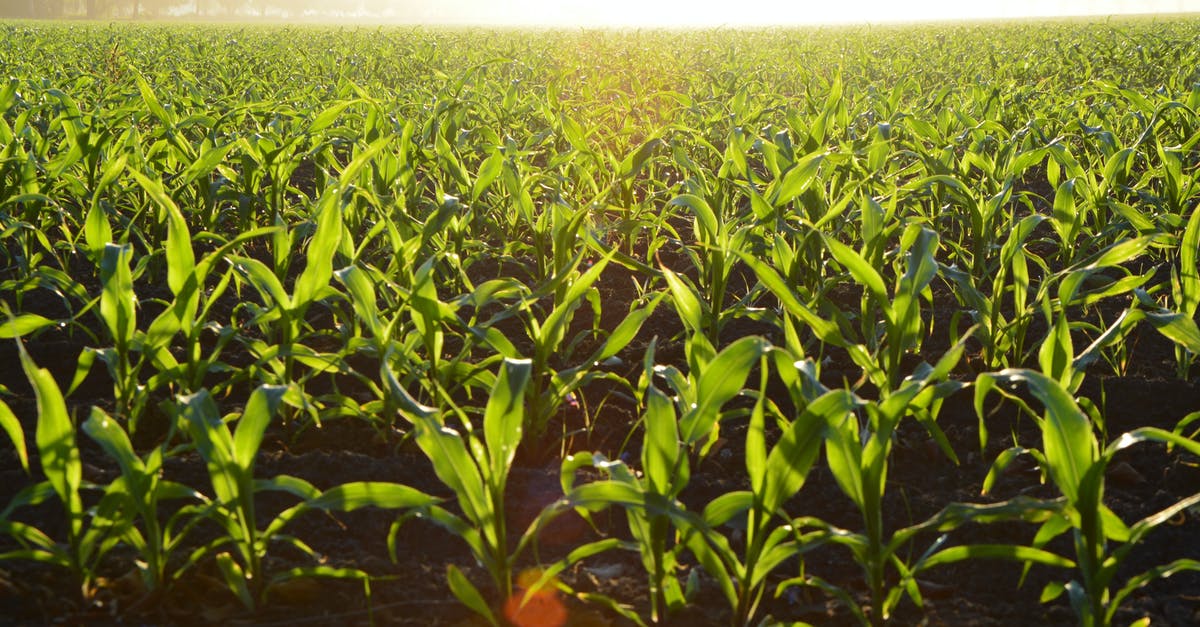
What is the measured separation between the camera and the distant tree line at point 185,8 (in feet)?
215

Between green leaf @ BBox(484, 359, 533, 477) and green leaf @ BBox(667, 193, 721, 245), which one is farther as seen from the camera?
green leaf @ BBox(667, 193, 721, 245)

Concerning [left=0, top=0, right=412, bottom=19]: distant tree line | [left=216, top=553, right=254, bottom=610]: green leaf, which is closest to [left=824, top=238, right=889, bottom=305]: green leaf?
[left=216, top=553, right=254, bottom=610]: green leaf

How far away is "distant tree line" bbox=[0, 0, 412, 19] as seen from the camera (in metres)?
65.4

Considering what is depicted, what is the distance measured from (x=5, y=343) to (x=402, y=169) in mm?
1284

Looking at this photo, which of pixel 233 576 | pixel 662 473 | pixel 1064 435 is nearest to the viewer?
pixel 1064 435

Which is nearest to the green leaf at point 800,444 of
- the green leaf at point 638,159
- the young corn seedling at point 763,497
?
the young corn seedling at point 763,497

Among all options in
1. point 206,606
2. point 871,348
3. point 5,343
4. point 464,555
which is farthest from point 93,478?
point 871,348

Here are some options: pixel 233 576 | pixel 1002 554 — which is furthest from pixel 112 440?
pixel 1002 554

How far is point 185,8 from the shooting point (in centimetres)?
9019

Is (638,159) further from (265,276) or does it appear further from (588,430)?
(265,276)

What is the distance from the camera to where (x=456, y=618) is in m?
1.63

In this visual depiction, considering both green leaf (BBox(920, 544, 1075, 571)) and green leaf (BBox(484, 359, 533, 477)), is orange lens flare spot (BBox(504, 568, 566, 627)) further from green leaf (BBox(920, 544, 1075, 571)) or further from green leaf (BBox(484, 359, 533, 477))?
green leaf (BBox(920, 544, 1075, 571))

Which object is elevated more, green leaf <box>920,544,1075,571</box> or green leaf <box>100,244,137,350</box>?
green leaf <box>100,244,137,350</box>

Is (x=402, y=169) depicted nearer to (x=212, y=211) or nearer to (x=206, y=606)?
(x=212, y=211)
